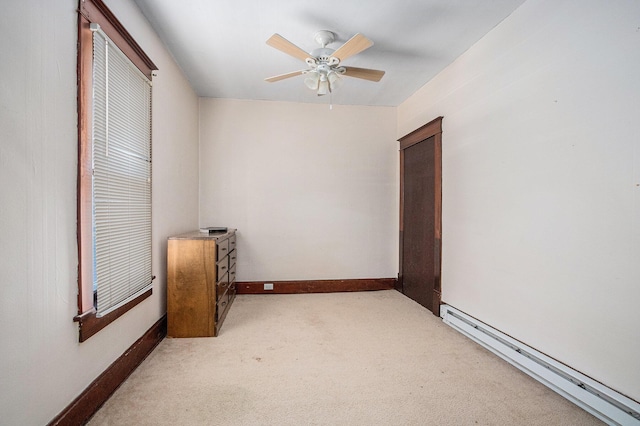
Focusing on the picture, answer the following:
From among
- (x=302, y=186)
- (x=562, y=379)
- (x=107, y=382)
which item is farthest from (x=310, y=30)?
(x=562, y=379)

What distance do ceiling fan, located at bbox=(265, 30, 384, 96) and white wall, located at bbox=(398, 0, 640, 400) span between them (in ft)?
3.61

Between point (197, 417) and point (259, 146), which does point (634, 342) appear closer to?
point (197, 417)

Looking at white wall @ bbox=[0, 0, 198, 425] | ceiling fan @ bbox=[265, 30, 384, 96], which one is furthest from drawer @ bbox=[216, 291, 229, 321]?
ceiling fan @ bbox=[265, 30, 384, 96]

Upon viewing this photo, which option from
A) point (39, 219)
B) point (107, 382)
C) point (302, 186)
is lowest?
point (107, 382)

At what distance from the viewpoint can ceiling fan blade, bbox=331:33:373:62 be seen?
6.85ft

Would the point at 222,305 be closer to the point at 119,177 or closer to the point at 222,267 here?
the point at 222,267

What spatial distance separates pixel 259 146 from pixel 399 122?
7.11ft

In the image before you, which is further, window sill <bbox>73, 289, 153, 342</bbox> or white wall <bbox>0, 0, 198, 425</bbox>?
window sill <bbox>73, 289, 153, 342</bbox>

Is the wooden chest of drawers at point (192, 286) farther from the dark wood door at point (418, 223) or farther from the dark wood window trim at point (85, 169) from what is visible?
the dark wood door at point (418, 223)

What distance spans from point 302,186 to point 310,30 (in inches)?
83.5

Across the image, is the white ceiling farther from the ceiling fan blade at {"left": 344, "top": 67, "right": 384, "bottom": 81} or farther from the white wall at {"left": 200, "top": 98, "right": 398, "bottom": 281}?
the white wall at {"left": 200, "top": 98, "right": 398, "bottom": 281}

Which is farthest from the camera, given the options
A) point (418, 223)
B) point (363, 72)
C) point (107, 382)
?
point (418, 223)

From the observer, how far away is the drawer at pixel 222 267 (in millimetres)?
2757

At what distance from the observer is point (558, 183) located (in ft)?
6.15
